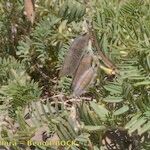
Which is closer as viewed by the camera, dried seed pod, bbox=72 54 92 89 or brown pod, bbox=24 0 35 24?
dried seed pod, bbox=72 54 92 89

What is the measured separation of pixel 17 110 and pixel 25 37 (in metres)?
0.54

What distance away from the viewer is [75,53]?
1.39m

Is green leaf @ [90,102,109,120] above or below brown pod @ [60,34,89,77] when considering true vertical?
below

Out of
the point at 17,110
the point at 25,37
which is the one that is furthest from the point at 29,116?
the point at 25,37

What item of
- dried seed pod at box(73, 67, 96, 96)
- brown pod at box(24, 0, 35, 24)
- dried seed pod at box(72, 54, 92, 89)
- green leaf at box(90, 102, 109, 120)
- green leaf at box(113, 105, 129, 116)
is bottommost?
green leaf at box(90, 102, 109, 120)

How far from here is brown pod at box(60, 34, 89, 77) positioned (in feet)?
4.46

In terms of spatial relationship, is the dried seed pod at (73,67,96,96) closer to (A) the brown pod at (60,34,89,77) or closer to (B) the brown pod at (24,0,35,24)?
(A) the brown pod at (60,34,89,77)

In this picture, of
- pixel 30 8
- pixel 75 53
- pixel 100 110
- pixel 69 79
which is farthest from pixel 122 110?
pixel 30 8

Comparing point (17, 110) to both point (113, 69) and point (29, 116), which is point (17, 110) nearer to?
point (29, 116)

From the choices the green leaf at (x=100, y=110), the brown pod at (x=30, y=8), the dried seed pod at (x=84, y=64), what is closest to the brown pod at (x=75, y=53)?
the dried seed pod at (x=84, y=64)

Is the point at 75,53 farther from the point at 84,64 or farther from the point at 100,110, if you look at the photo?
the point at 100,110

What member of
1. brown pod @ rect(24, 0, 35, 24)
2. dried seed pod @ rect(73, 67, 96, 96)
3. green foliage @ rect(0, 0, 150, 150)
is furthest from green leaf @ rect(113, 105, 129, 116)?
brown pod @ rect(24, 0, 35, 24)

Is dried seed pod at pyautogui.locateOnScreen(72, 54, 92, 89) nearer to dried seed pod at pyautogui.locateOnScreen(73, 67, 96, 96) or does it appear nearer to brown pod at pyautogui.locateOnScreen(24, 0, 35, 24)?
dried seed pod at pyautogui.locateOnScreen(73, 67, 96, 96)

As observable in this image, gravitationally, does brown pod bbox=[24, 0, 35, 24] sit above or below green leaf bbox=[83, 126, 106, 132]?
above
